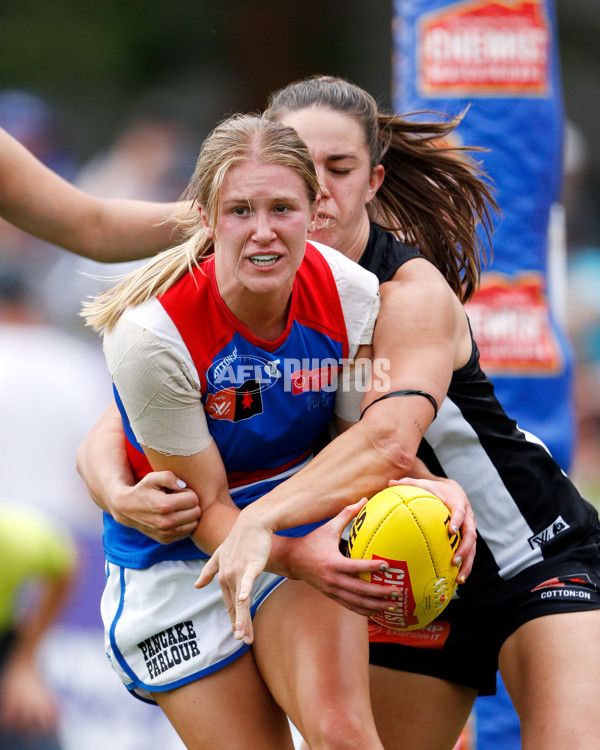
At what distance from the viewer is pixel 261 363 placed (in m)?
2.78

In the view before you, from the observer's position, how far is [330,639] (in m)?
2.75

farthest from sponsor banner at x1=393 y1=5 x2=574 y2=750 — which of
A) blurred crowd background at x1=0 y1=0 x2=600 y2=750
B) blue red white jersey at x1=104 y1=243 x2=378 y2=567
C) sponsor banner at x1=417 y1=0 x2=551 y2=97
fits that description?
blurred crowd background at x1=0 y1=0 x2=600 y2=750

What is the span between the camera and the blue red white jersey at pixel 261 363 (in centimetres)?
273

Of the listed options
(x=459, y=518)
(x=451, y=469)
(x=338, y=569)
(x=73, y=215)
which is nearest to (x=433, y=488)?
(x=459, y=518)

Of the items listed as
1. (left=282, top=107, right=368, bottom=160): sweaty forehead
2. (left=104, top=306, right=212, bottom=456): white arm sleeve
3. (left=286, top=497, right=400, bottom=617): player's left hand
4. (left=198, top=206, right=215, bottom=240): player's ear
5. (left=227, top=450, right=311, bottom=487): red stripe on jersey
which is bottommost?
(left=286, top=497, right=400, bottom=617): player's left hand

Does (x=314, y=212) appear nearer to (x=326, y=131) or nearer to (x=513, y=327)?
(x=326, y=131)

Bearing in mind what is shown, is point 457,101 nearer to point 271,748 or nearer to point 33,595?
point 271,748

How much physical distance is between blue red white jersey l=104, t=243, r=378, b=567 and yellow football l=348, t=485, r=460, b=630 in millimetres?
357

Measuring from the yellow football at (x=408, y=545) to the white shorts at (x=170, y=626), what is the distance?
0.44m

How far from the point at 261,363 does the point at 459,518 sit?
62 cm

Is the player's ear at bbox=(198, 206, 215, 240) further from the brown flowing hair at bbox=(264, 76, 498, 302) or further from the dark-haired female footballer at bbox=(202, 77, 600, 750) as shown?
the brown flowing hair at bbox=(264, 76, 498, 302)

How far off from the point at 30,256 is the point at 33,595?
350 cm

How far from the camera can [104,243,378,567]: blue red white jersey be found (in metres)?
2.73

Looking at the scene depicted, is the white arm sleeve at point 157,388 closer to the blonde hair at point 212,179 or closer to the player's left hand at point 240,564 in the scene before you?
the blonde hair at point 212,179
